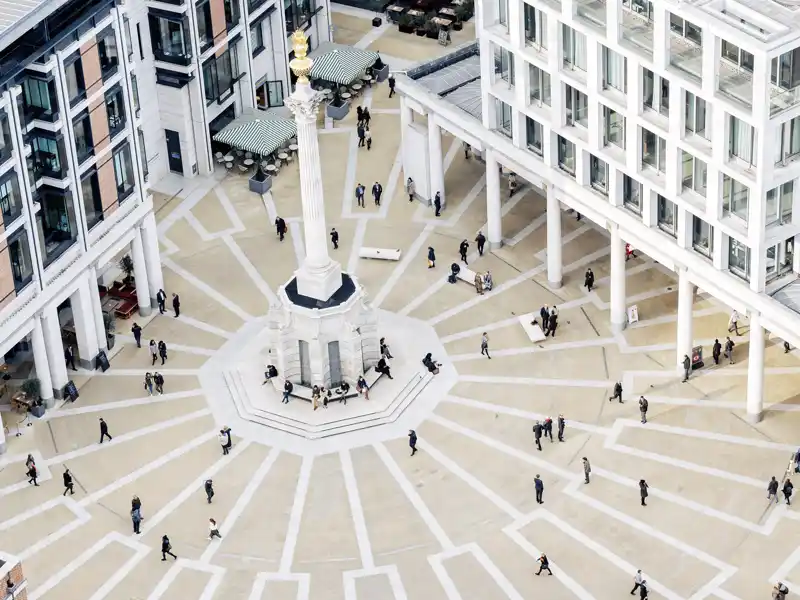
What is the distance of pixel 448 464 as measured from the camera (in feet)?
415

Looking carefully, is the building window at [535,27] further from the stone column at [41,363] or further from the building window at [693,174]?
the stone column at [41,363]

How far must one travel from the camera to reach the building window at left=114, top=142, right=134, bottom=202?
13312 centimetres

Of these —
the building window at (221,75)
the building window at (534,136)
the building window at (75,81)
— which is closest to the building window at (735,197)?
the building window at (534,136)

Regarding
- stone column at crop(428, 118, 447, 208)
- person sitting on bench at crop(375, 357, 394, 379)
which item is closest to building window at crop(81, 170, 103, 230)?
person sitting on bench at crop(375, 357, 394, 379)

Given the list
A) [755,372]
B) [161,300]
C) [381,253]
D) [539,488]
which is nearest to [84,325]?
[161,300]

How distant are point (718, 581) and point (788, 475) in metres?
9.81

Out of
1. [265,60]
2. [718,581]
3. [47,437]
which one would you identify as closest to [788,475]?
[718,581]

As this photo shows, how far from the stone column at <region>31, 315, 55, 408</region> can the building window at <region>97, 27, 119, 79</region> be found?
619 inches

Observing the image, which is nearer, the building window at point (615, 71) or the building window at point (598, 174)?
the building window at point (615, 71)

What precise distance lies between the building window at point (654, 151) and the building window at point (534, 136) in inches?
439

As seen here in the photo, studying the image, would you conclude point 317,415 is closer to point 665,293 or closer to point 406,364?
point 406,364

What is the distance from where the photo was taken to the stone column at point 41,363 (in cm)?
12900

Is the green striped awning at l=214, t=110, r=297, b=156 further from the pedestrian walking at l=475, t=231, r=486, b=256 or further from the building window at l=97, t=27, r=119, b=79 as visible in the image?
the building window at l=97, t=27, r=119, b=79

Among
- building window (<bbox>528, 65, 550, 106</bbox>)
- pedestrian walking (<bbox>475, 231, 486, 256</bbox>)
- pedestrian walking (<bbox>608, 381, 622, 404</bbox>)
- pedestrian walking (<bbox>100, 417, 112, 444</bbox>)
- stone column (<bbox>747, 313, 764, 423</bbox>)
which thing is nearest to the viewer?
stone column (<bbox>747, 313, 764, 423</bbox>)
